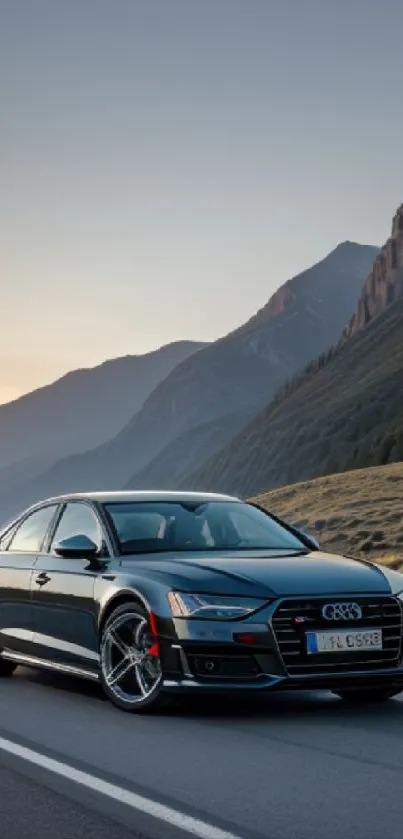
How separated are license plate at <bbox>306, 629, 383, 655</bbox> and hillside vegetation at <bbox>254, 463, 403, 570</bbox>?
23704mm

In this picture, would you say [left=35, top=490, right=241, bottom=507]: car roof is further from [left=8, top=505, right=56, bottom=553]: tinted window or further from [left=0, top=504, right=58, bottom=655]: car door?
[left=0, top=504, right=58, bottom=655]: car door

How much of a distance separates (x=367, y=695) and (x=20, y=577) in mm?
2829

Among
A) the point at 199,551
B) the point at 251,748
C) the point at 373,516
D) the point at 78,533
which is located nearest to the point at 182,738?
the point at 251,748

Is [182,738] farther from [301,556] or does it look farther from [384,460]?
[384,460]

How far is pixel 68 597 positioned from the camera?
9375mm

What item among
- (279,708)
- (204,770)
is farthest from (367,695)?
(204,770)

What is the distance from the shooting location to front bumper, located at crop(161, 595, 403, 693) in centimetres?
798

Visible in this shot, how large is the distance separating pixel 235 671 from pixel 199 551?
1247 millimetres

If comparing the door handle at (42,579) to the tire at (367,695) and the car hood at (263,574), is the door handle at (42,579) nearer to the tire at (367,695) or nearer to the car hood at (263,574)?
the car hood at (263,574)

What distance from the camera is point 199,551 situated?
9117mm

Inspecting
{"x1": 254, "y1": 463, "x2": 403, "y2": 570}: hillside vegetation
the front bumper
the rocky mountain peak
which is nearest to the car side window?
the front bumper

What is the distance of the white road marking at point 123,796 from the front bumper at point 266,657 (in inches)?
46.3

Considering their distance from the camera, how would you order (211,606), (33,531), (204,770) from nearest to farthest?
(204,770)
(211,606)
(33,531)

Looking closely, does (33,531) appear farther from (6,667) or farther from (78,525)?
(6,667)
